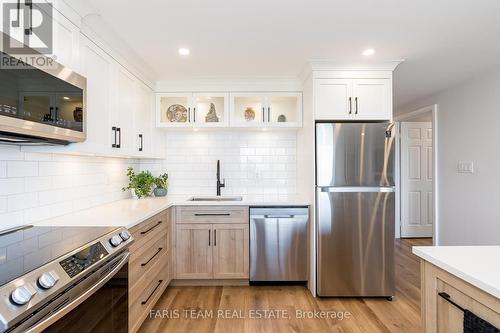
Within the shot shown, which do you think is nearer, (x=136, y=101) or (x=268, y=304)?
(x=268, y=304)

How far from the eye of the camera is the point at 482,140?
116 inches

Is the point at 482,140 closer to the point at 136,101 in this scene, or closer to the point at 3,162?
the point at 136,101

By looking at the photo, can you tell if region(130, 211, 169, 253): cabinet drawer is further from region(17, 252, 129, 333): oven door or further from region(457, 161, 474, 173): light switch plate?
region(457, 161, 474, 173): light switch plate

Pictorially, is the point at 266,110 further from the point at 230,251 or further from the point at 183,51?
the point at 230,251

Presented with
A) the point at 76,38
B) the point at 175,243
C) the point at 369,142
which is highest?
the point at 76,38

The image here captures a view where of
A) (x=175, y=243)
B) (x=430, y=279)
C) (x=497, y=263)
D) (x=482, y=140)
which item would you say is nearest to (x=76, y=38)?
(x=175, y=243)

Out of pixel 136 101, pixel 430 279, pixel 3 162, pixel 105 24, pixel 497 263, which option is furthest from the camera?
pixel 136 101

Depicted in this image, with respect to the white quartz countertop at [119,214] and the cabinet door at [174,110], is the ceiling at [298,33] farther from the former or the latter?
the white quartz countertop at [119,214]

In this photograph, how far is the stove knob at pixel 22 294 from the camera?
2.73ft

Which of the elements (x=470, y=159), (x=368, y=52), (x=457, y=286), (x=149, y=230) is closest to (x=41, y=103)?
(x=149, y=230)

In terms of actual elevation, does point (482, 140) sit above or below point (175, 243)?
above

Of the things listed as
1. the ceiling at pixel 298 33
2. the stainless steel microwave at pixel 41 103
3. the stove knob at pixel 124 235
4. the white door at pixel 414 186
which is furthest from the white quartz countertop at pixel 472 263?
the white door at pixel 414 186

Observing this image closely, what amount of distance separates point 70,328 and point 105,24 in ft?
6.26

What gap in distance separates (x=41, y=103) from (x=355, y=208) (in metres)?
2.50
